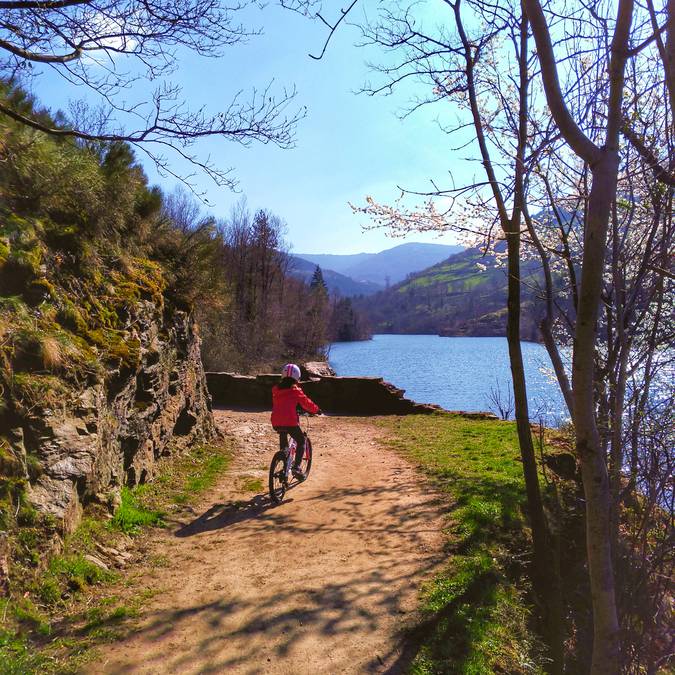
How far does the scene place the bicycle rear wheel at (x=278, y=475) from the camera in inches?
260

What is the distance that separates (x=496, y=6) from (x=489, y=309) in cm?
9425

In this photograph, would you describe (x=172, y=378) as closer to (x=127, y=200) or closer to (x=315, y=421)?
(x=127, y=200)

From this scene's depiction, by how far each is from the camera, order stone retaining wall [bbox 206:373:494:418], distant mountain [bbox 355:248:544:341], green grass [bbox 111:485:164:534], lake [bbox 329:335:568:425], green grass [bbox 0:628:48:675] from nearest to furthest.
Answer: green grass [bbox 0:628:48:675]
green grass [bbox 111:485:164:534]
stone retaining wall [bbox 206:373:494:418]
lake [bbox 329:335:568:425]
distant mountain [bbox 355:248:544:341]

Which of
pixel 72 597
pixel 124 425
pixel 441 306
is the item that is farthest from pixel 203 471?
pixel 441 306

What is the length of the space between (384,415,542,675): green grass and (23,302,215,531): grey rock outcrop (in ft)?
10.5

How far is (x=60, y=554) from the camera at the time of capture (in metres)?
4.08

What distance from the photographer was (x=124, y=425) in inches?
241

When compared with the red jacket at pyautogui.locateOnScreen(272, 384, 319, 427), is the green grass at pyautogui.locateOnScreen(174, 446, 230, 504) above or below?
below

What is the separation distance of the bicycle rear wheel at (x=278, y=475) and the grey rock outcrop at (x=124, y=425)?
164 centimetres

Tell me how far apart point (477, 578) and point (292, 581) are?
1.72 metres

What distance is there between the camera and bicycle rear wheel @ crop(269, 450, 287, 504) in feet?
21.6

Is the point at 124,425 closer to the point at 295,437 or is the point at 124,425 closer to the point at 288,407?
the point at 288,407

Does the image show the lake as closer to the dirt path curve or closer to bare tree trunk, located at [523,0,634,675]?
the dirt path curve

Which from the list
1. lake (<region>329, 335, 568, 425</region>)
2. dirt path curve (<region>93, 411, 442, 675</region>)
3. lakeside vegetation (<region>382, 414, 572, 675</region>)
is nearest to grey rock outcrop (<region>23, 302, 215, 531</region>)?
dirt path curve (<region>93, 411, 442, 675</region>)
